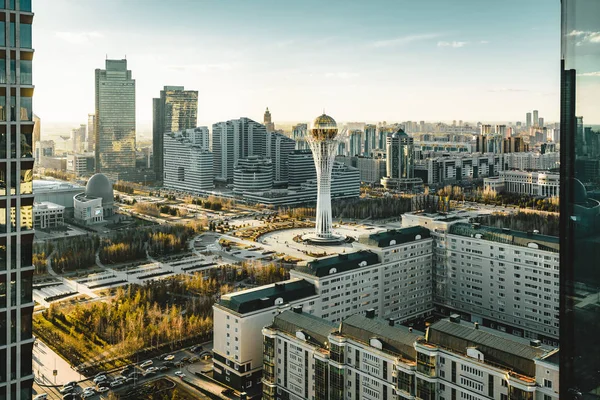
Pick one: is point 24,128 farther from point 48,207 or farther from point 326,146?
point 48,207

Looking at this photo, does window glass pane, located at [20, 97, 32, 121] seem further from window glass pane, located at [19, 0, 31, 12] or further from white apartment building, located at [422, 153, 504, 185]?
white apartment building, located at [422, 153, 504, 185]

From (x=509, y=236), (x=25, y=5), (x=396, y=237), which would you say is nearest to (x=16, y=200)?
(x=25, y=5)

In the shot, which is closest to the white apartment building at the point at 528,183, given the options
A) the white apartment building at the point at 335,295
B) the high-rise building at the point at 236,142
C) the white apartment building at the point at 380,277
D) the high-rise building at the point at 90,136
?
the high-rise building at the point at 236,142

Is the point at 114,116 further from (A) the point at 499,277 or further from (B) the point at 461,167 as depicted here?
(A) the point at 499,277

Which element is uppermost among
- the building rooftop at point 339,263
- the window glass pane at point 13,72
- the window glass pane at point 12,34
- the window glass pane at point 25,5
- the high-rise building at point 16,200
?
the window glass pane at point 25,5

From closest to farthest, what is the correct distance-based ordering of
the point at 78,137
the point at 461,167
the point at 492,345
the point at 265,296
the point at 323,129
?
the point at 492,345 < the point at 265,296 < the point at 323,129 < the point at 461,167 < the point at 78,137

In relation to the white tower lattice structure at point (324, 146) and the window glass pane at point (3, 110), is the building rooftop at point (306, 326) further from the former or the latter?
the white tower lattice structure at point (324, 146)
